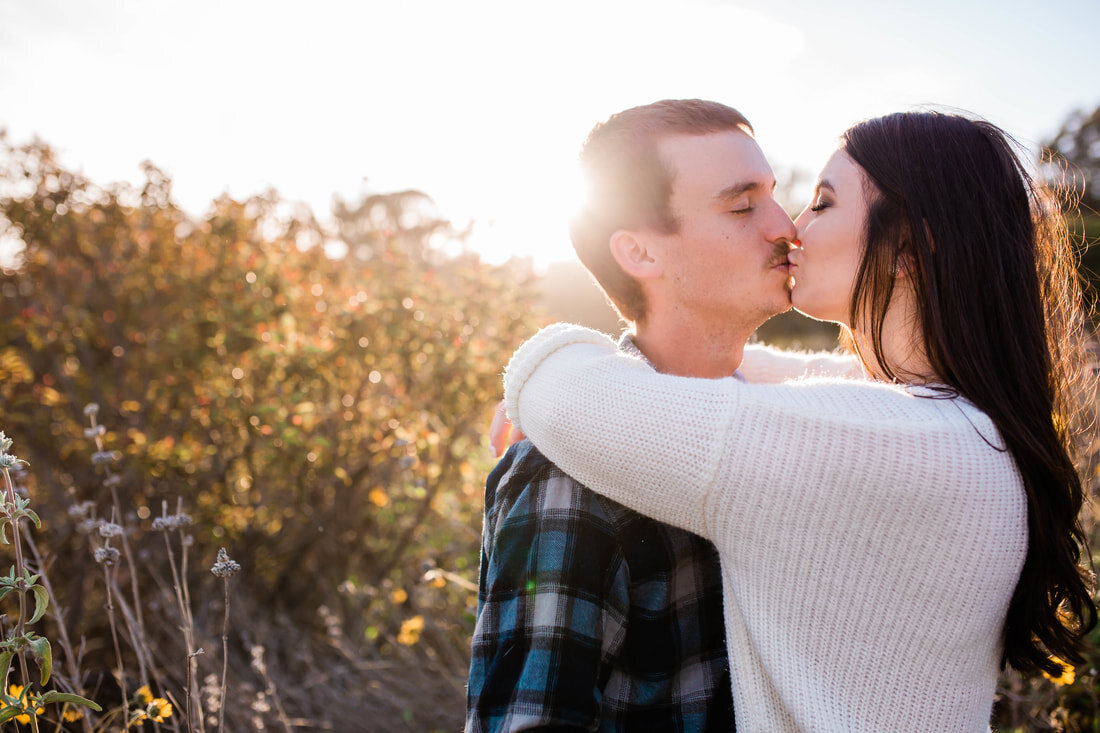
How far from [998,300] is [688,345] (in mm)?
876

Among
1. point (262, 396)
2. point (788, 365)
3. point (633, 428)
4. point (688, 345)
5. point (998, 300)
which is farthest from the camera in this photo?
point (262, 396)

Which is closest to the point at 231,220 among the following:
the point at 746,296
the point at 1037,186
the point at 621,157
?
the point at 621,157

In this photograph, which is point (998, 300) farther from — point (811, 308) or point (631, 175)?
point (631, 175)

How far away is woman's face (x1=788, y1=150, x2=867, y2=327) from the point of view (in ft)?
6.43

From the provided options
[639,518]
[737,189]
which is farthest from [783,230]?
→ [639,518]

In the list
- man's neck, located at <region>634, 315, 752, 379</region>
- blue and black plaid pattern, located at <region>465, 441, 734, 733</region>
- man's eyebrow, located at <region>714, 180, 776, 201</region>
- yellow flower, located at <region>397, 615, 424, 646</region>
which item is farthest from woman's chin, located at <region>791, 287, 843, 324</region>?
yellow flower, located at <region>397, 615, 424, 646</region>

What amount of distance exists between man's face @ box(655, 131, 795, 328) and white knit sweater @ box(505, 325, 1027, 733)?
2.18 ft

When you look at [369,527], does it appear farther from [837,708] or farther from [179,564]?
[837,708]

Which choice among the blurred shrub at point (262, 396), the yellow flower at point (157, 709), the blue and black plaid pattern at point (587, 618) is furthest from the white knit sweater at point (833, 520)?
the blurred shrub at point (262, 396)

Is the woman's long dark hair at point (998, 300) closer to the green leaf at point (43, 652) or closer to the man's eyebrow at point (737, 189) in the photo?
the man's eyebrow at point (737, 189)

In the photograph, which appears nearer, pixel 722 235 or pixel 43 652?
pixel 43 652

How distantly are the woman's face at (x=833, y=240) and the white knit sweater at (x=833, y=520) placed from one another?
458mm

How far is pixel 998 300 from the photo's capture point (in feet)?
5.66

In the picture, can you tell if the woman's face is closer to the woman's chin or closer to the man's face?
the woman's chin
